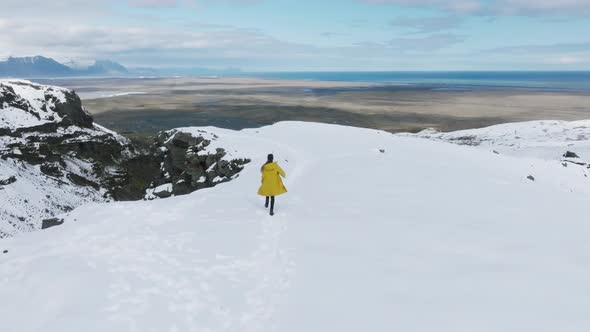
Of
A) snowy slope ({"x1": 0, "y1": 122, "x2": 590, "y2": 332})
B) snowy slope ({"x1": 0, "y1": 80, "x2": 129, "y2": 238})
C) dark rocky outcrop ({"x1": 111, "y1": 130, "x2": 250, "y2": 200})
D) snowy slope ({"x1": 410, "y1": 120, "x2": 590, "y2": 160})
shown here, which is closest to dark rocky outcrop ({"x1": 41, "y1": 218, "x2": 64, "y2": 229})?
snowy slope ({"x1": 0, "y1": 122, "x2": 590, "y2": 332})

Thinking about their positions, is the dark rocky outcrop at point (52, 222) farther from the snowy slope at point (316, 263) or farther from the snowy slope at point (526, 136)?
the snowy slope at point (526, 136)

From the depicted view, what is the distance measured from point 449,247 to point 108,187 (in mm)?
58622

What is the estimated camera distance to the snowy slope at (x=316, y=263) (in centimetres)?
713

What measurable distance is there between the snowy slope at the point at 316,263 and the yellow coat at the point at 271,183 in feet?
2.37

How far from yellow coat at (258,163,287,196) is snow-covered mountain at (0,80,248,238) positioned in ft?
32.9

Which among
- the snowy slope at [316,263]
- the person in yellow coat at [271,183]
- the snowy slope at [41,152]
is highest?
the person in yellow coat at [271,183]

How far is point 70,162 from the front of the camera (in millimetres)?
61312

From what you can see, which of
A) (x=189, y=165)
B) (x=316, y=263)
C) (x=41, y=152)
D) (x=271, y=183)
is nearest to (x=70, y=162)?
(x=41, y=152)

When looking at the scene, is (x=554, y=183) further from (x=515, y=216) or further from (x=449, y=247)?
(x=449, y=247)

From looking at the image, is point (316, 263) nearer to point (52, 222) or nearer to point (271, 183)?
point (271, 183)

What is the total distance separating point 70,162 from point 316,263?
62.8 m

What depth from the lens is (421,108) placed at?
Result: 566 ft

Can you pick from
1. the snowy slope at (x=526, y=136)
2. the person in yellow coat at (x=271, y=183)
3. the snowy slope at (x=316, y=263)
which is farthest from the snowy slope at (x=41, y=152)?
the snowy slope at (x=526, y=136)

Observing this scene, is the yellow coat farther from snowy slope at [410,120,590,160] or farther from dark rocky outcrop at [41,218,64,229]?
snowy slope at [410,120,590,160]
